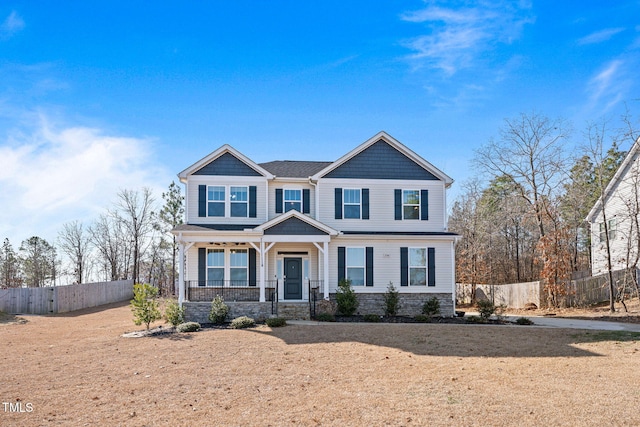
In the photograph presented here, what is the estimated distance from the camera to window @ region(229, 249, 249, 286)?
71.4 ft

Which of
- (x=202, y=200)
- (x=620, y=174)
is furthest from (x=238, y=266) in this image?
(x=620, y=174)

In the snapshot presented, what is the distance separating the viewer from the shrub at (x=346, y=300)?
2062 centimetres

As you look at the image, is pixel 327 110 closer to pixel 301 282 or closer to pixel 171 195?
pixel 301 282

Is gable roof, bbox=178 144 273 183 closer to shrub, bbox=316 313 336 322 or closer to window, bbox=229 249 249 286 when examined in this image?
window, bbox=229 249 249 286

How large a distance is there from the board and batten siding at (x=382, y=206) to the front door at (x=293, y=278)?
228 centimetres

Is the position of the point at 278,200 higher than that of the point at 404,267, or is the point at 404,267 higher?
the point at 278,200

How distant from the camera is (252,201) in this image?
73.4 ft

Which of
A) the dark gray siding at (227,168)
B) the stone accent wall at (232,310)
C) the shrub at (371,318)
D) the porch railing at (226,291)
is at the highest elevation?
the dark gray siding at (227,168)

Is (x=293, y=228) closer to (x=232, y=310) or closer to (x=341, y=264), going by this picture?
(x=341, y=264)

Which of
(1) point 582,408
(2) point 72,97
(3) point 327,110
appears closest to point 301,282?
(3) point 327,110

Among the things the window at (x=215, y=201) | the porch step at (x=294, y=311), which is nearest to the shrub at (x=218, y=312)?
the porch step at (x=294, y=311)

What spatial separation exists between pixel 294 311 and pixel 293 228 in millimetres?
3391

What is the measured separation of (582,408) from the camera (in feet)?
26.0

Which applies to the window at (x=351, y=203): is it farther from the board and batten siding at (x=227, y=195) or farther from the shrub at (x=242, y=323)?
the shrub at (x=242, y=323)
